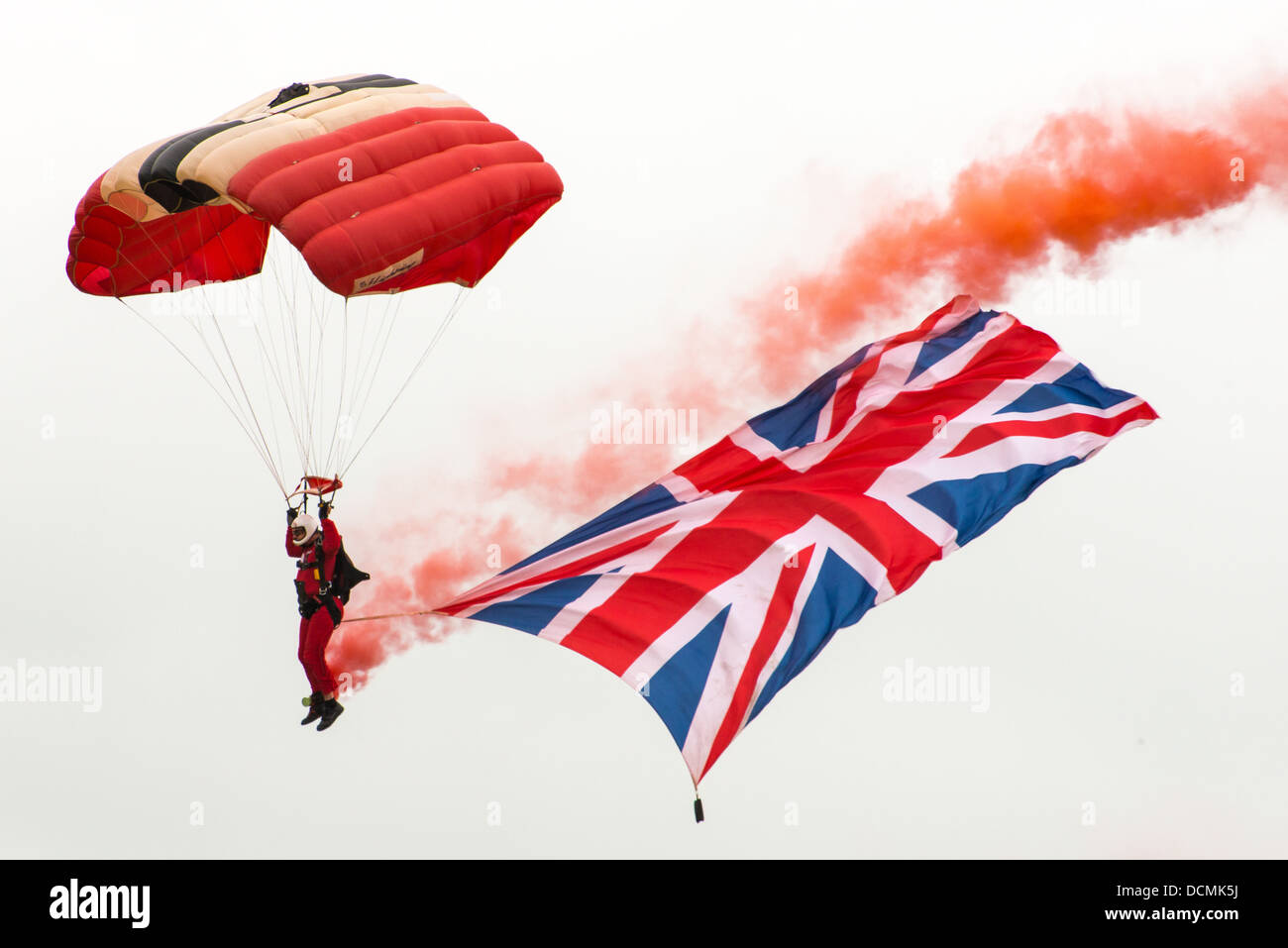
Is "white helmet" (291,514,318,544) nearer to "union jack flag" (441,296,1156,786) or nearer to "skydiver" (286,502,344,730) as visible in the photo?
"skydiver" (286,502,344,730)

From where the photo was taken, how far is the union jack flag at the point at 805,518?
1162cm

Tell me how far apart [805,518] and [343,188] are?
453 cm

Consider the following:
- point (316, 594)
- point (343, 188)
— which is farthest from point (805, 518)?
point (343, 188)

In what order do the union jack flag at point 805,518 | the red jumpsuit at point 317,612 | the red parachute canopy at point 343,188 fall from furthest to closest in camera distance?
the red jumpsuit at point 317,612 → the union jack flag at point 805,518 → the red parachute canopy at point 343,188

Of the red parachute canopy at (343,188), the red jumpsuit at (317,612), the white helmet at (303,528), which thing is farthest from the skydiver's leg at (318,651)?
the red parachute canopy at (343,188)

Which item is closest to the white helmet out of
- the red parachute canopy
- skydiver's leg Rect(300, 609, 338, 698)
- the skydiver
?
the skydiver

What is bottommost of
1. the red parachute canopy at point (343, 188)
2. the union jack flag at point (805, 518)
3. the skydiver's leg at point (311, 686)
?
the skydiver's leg at point (311, 686)

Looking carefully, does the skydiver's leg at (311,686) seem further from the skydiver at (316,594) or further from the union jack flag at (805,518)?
the union jack flag at (805,518)

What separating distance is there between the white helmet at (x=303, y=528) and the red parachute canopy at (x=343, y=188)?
192cm

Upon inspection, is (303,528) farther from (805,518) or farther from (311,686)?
(805,518)

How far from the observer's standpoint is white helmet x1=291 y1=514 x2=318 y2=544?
1203 cm

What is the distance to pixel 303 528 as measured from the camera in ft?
39.6

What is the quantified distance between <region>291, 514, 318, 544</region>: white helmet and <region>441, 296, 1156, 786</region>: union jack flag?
4.11 feet

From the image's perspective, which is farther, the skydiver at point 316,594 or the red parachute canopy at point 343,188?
the skydiver at point 316,594
